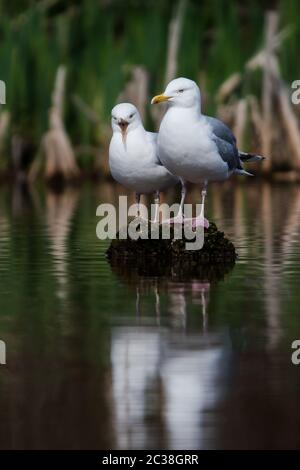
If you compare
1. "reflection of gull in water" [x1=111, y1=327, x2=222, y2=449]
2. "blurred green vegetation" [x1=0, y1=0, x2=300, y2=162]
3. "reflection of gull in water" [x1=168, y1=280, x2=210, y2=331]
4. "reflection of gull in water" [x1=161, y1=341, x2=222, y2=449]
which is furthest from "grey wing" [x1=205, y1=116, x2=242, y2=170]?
"blurred green vegetation" [x1=0, y1=0, x2=300, y2=162]

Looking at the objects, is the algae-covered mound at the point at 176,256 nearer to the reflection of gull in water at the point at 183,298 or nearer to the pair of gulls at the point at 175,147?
the pair of gulls at the point at 175,147

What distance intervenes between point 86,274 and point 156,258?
791 millimetres

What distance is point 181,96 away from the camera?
1134cm

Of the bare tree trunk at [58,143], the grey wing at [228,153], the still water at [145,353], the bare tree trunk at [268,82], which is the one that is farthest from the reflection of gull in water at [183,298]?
the bare tree trunk at [58,143]

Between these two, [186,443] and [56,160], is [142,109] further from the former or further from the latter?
[186,443]

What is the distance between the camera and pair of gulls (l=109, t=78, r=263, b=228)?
11.2 metres

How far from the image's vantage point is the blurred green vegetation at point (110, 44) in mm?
24516

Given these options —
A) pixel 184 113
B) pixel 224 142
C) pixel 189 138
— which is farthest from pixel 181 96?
→ pixel 224 142

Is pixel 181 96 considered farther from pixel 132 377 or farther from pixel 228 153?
pixel 132 377

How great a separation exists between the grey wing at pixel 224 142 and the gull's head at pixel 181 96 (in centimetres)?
27

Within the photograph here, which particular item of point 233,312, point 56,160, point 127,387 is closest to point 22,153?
point 56,160

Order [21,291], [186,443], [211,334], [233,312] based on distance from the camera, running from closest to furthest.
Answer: [186,443] < [211,334] < [233,312] < [21,291]

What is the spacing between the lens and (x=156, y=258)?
12195 millimetres

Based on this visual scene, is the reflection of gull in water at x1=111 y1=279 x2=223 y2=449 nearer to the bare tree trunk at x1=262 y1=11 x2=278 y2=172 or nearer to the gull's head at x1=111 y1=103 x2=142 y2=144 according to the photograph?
the gull's head at x1=111 y1=103 x2=142 y2=144
